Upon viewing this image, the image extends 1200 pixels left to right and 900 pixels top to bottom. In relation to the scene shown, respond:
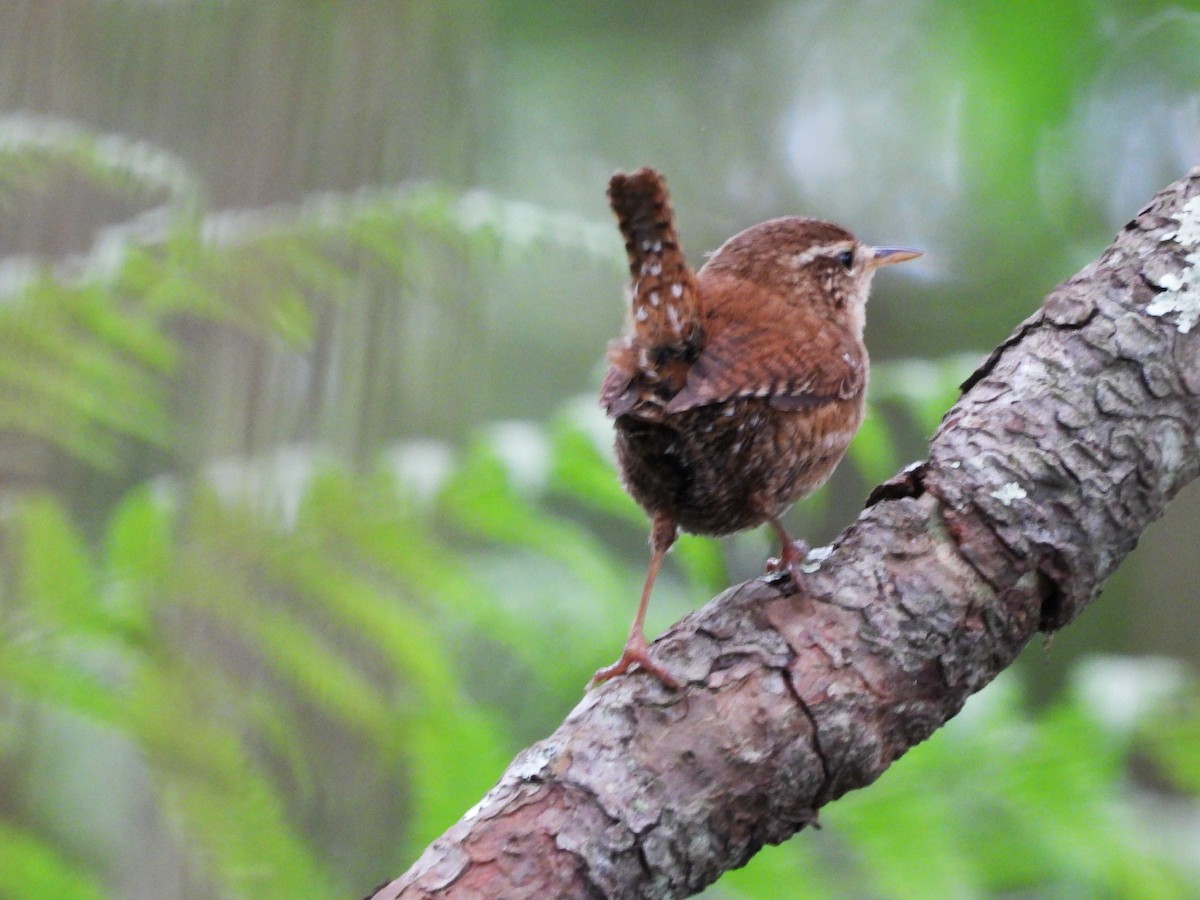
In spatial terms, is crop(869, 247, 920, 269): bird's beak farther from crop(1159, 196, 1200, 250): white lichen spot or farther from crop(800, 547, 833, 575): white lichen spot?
crop(800, 547, 833, 575): white lichen spot

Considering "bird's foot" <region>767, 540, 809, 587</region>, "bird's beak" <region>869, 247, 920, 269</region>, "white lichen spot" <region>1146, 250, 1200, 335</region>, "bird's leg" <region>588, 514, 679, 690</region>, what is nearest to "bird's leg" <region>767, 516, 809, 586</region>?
"bird's foot" <region>767, 540, 809, 587</region>

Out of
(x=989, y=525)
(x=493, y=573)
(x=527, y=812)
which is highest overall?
(x=493, y=573)

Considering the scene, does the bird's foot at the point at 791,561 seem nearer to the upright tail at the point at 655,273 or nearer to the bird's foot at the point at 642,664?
the bird's foot at the point at 642,664

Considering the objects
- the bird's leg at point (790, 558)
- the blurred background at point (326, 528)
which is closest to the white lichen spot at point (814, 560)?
the bird's leg at point (790, 558)

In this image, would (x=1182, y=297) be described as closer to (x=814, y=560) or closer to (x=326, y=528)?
(x=814, y=560)

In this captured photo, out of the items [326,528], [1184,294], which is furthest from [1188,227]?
[326,528]

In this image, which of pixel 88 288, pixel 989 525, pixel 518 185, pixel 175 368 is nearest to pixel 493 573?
pixel 175 368

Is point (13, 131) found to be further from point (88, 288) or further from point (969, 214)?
point (969, 214)
